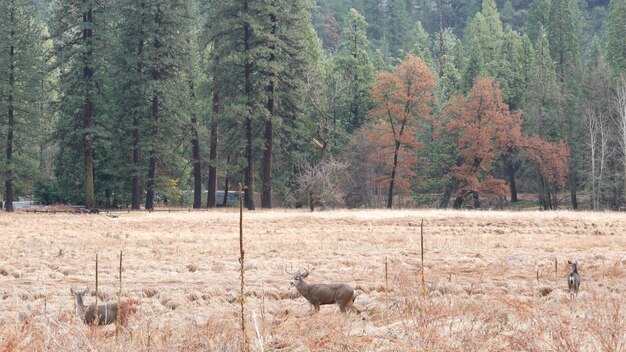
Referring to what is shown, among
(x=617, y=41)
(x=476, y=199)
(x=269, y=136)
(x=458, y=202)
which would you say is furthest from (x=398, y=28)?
(x=269, y=136)

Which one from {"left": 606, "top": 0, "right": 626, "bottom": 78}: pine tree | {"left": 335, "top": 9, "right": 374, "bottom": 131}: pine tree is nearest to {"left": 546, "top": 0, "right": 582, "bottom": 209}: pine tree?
{"left": 606, "top": 0, "right": 626, "bottom": 78}: pine tree

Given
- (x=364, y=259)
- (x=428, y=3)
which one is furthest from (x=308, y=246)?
(x=428, y=3)

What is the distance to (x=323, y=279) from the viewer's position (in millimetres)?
15625

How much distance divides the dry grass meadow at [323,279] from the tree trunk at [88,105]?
577cm

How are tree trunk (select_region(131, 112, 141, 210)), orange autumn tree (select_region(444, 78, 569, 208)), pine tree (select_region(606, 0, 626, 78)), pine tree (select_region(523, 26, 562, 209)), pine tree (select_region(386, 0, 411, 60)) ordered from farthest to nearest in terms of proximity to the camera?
pine tree (select_region(386, 0, 411, 60)) → pine tree (select_region(606, 0, 626, 78)) → pine tree (select_region(523, 26, 562, 209)) → orange autumn tree (select_region(444, 78, 569, 208)) → tree trunk (select_region(131, 112, 141, 210))

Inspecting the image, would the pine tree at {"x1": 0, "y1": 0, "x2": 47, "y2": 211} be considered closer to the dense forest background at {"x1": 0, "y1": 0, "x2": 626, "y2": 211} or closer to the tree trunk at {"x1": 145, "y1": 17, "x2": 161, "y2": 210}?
the dense forest background at {"x1": 0, "y1": 0, "x2": 626, "y2": 211}

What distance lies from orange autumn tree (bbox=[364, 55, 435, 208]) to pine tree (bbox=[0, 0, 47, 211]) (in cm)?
2177

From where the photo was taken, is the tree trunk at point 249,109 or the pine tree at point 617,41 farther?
the pine tree at point 617,41

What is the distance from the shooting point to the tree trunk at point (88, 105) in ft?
136

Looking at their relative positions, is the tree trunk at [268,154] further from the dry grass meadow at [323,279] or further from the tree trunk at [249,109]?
the dry grass meadow at [323,279]

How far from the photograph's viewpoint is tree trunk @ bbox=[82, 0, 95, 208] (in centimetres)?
4153

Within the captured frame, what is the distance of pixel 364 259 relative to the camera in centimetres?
1927

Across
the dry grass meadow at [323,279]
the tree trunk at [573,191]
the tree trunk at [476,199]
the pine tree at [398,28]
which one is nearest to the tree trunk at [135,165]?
the dry grass meadow at [323,279]

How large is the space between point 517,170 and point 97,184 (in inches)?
1368
